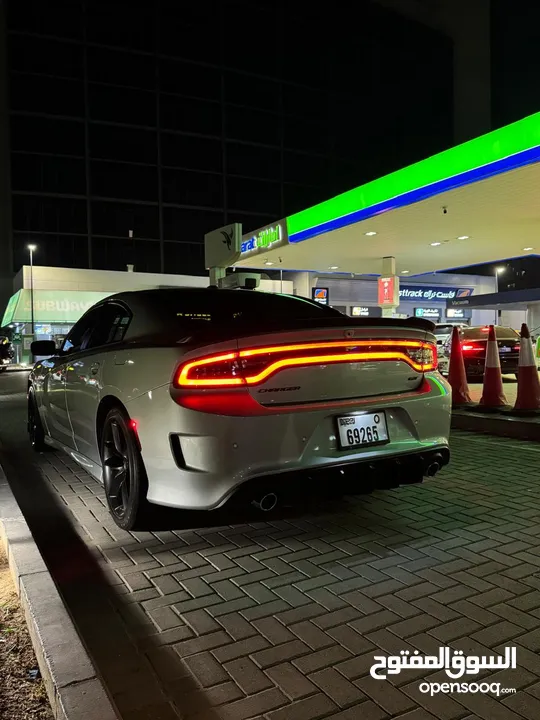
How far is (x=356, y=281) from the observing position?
38969mm

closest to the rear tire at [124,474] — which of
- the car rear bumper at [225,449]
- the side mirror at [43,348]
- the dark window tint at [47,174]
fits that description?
the car rear bumper at [225,449]

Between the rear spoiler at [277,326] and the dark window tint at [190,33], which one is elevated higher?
the dark window tint at [190,33]

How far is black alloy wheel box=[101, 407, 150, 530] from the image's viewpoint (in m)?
3.43

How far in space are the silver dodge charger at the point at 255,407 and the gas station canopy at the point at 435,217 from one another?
23.9 ft

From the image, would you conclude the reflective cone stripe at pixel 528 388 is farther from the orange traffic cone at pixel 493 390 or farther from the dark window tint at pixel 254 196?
the dark window tint at pixel 254 196

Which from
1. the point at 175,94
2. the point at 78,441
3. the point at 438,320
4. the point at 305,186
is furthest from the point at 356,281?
the point at 78,441

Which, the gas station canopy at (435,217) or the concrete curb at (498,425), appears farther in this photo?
the gas station canopy at (435,217)

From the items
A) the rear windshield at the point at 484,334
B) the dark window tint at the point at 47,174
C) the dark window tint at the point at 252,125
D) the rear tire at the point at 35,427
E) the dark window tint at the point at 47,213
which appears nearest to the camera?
the rear tire at the point at 35,427

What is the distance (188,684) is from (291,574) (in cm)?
106

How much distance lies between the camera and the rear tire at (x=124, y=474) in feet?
11.2

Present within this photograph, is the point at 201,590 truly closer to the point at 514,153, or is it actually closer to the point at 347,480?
the point at 347,480

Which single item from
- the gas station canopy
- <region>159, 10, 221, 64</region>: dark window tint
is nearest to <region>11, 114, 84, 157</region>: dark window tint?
<region>159, 10, 221, 64</region>: dark window tint

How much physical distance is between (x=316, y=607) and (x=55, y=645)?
1190 mm

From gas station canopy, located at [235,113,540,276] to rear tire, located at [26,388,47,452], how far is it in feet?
27.4
